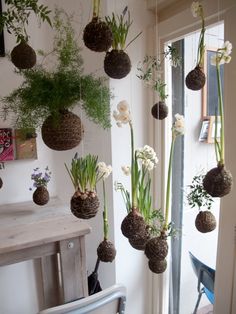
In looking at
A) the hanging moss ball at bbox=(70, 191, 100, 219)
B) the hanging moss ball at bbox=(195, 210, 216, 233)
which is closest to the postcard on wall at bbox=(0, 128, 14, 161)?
the hanging moss ball at bbox=(70, 191, 100, 219)

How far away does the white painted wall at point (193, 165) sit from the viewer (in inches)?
47.6

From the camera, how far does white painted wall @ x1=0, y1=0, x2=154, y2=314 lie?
1342 millimetres

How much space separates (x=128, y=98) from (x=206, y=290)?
1084 millimetres

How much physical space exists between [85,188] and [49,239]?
444 mm

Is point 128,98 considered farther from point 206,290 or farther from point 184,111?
point 206,290

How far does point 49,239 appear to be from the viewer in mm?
1048

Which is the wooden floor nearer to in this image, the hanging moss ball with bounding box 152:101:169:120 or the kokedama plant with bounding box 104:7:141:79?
the hanging moss ball with bounding box 152:101:169:120

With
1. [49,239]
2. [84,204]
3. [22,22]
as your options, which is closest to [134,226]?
[84,204]

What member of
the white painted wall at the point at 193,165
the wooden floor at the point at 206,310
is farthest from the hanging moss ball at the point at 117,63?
the wooden floor at the point at 206,310

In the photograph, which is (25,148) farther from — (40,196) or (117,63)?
(117,63)

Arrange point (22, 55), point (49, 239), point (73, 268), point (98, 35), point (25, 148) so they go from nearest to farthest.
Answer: point (98, 35) → point (22, 55) → point (49, 239) → point (73, 268) → point (25, 148)

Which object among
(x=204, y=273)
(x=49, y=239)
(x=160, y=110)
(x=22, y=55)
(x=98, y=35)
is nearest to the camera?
(x=98, y=35)

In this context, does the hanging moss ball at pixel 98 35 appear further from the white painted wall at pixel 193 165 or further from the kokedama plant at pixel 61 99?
the white painted wall at pixel 193 165

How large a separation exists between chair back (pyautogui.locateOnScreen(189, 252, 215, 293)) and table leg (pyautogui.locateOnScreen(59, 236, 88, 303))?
0.58m
